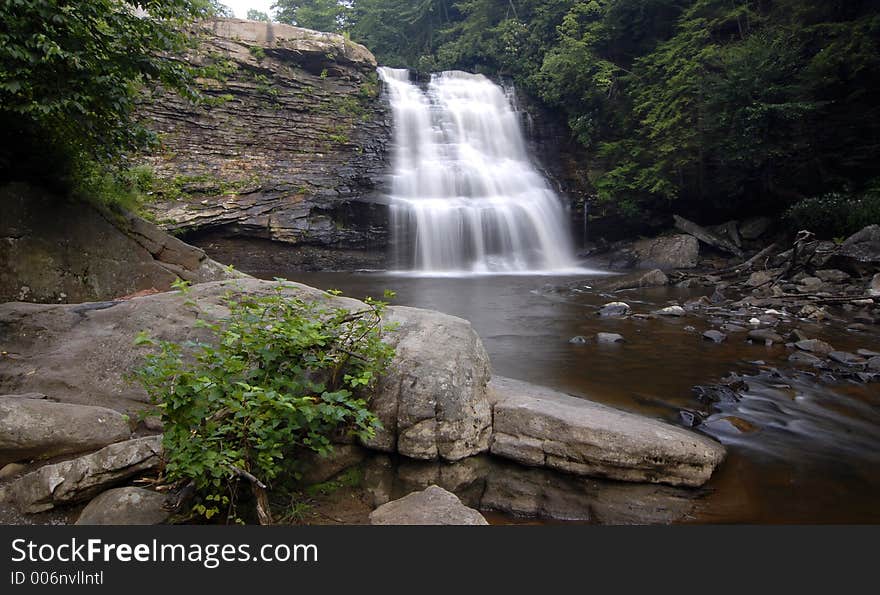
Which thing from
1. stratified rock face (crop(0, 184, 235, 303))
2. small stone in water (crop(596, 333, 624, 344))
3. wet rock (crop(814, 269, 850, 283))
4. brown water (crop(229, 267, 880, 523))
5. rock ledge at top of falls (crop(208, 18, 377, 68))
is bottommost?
brown water (crop(229, 267, 880, 523))

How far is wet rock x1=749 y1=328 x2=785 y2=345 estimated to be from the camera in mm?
7035

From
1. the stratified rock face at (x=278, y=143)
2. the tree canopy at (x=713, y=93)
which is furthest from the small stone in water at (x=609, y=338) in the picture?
the stratified rock face at (x=278, y=143)

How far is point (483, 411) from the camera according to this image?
11.3 ft

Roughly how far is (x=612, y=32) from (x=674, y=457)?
20.7 metres

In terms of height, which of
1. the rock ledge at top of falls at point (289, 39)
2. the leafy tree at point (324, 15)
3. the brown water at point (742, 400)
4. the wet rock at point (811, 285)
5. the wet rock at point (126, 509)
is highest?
the leafy tree at point (324, 15)

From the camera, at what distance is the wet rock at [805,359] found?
6.07 meters

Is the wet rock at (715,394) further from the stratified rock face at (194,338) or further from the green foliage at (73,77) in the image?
the green foliage at (73,77)

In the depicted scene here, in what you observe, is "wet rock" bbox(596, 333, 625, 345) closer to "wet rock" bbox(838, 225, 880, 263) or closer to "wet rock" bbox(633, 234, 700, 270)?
"wet rock" bbox(838, 225, 880, 263)

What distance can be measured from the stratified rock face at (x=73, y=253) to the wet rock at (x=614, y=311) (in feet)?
24.0

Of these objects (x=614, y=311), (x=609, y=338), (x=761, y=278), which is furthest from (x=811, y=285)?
(x=609, y=338)

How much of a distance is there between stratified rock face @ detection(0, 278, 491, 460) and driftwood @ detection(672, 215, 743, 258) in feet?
50.6

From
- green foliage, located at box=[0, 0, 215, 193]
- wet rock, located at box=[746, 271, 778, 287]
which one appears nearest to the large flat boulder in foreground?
green foliage, located at box=[0, 0, 215, 193]

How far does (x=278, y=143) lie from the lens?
18922 mm

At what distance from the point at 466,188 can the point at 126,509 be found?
58.1 ft
